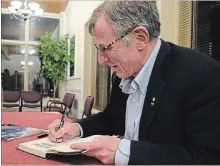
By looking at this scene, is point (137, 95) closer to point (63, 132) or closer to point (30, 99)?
point (63, 132)

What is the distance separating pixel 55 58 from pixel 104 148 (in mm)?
6334

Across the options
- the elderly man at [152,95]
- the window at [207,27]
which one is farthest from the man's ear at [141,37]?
the window at [207,27]

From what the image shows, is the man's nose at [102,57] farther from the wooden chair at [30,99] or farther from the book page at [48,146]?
the wooden chair at [30,99]

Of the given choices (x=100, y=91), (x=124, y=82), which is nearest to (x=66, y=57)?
(x=100, y=91)

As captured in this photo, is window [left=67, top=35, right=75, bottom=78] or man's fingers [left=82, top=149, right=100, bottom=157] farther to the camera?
window [left=67, top=35, right=75, bottom=78]

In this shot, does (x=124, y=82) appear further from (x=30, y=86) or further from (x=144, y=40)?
(x=30, y=86)

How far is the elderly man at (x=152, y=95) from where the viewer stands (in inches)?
31.6

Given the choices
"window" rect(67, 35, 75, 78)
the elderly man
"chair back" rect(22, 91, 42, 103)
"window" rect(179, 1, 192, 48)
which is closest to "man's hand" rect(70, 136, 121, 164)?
the elderly man

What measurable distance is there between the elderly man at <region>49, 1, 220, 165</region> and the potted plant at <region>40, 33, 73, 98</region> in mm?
Result: 5929

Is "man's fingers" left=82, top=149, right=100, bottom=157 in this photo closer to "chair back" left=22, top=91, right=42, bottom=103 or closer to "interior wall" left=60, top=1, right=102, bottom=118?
"interior wall" left=60, top=1, right=102, bottom=118

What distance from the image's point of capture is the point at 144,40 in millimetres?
1000

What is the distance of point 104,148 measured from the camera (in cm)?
83

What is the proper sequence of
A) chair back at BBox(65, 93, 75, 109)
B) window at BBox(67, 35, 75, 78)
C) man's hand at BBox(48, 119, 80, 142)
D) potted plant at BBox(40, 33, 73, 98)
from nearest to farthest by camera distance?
man's hand at BBox(48, 119, 80, 142) < chair back at BBox(65, 93, 75, 109) < window at BBox(67, 35, 75, 78) < potted plant at BBox(40, 33, 73, 98)

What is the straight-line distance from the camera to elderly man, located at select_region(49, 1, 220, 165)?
2.63 ft
